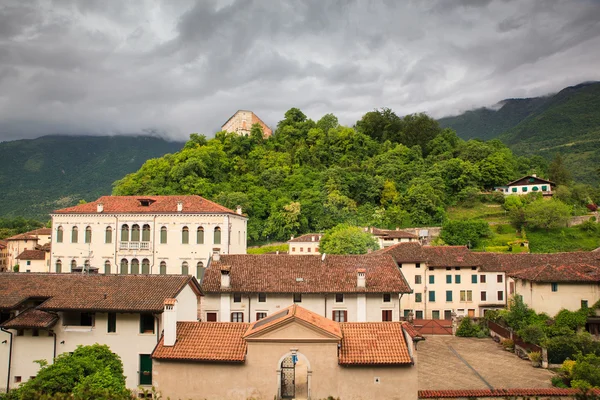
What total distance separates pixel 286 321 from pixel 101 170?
549 ft

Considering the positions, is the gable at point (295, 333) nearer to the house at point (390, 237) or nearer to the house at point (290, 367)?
the house at point (290, 367)

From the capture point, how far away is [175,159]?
83.7 m

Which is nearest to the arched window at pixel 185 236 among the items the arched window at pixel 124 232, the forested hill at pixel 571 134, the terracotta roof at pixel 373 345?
the arched window at pixel 124 232

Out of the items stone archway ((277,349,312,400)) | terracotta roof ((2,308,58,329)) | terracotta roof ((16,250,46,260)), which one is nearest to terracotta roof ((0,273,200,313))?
terracotta roof ((2,308,58,329))

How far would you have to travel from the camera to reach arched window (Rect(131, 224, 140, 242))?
47147 millimetres

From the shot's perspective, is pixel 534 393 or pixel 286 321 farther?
pixel 534 393

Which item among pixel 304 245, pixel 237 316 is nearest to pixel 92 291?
pixel 237 316

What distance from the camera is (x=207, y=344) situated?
18.3 metres

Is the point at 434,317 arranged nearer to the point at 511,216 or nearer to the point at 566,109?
the point at 511,216

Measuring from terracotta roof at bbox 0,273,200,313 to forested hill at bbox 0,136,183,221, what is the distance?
11419 centimetres

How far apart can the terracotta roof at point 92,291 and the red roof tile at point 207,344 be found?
1972 mm

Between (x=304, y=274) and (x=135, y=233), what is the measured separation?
72.1ft

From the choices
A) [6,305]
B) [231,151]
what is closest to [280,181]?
[231,151]

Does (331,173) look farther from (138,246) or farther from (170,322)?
(170,322)
